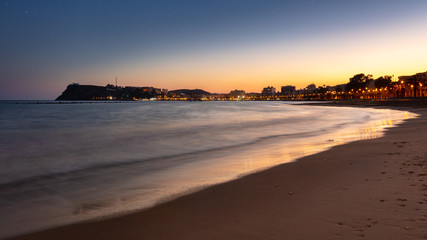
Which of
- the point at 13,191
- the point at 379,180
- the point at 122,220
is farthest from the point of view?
the point at 13,191

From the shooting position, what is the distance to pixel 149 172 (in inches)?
364

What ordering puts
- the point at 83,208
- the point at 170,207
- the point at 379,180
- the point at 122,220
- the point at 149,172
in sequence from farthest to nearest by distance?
1. the point at 149,172
2. the point at 379,180
3. the point at 83,208
4. the point at 170,207
5. the point at 122,220

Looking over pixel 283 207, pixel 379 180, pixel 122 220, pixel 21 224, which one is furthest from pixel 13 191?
pixel 379 180

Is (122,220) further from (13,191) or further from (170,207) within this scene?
(13,191)

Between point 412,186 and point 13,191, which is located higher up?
point 412,186

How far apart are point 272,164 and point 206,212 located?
4746 millimetres

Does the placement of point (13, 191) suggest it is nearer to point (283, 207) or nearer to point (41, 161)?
point (41, 161)

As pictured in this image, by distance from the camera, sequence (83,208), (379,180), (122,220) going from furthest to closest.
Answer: (379,180)
(83,208)
(122,220)

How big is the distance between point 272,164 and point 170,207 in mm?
4757

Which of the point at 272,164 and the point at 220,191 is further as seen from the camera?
the point at 272,164

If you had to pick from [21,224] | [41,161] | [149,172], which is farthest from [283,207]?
[41,161]

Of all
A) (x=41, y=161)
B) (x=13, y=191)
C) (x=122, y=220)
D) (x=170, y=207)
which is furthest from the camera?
(x=41, y=161)

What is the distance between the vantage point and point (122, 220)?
4.84 m

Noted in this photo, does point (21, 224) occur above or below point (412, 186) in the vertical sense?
below
